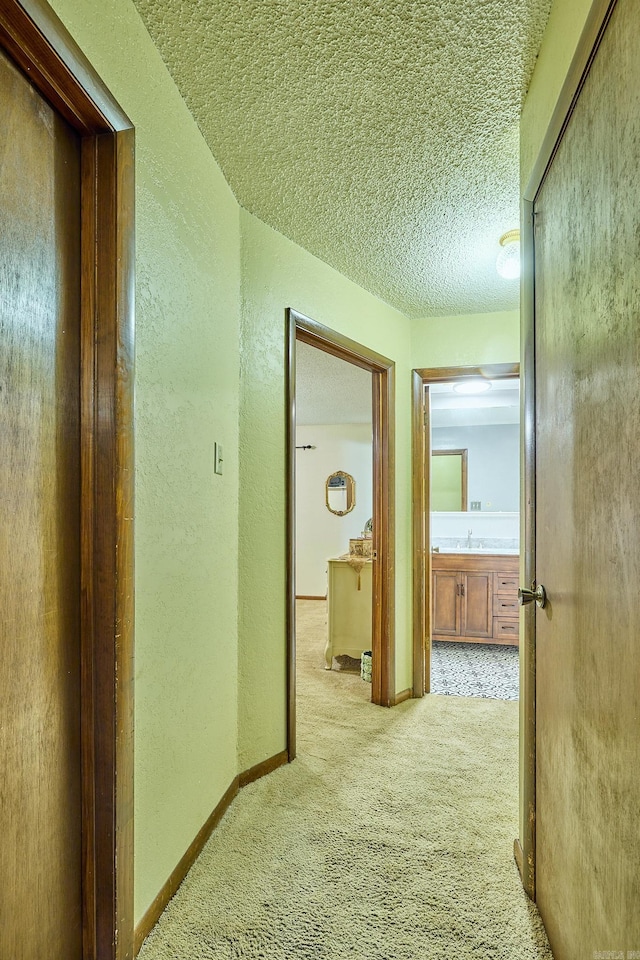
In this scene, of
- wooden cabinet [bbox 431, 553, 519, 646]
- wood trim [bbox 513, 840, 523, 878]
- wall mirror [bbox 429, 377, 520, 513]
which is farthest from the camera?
wall mirror [bbox 429, 377, 520, 513]

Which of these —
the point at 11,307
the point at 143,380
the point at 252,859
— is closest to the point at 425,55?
the point at 143,380

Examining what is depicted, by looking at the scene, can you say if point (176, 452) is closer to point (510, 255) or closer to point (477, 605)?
point (510, 255)

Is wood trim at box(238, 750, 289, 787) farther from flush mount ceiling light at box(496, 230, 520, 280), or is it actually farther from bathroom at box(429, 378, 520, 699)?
flush mount ceiling light at box(496, 230, 520, 280)

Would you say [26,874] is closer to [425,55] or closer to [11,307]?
[11,307]

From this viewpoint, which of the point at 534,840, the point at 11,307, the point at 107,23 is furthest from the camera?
the point at 534,840

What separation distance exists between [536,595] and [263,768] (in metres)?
1.43

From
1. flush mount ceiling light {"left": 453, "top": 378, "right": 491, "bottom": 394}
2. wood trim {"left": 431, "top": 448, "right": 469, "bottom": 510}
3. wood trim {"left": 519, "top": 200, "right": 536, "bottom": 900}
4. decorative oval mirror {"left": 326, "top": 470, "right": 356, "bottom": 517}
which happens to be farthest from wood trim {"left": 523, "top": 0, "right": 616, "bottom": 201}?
decorative oval mirror {"left": 326, "top": 470, "right": 356, "bottom": 517}

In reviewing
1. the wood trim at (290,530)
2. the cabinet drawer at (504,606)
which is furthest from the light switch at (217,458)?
the cabinet drawer at (504,606)

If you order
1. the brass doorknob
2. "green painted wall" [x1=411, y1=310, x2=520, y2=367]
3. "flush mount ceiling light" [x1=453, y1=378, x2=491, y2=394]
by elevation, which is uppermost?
"green painted wall" [x1=411, y1=310, x2=520, y2=367]

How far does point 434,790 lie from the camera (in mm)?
2023

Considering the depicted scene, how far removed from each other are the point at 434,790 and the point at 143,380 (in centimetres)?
190

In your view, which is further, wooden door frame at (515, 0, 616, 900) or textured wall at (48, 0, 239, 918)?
wooden door frame at (515, 0, 616, 900)

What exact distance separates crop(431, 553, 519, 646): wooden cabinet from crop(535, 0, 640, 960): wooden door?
2812mm

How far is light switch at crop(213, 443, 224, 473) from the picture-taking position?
5.86ft
